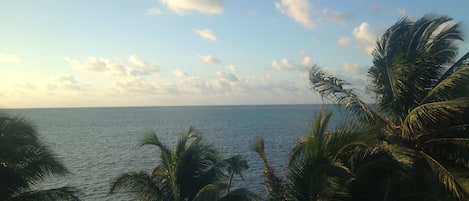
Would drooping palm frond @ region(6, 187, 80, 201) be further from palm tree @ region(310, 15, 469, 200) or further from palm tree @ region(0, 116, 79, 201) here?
palm tree @ region(310, 15, 469, 200)

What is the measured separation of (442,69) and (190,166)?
851 centimetres

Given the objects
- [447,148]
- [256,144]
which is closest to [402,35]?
[447,148]

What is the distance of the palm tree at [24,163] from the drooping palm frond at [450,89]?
408 inches

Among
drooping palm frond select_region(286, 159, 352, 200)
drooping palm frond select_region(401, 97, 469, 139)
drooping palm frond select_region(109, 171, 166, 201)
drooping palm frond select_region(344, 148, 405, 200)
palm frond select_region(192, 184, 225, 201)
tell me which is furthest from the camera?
drooping palm frond select_region(109, 171, 166, 201)

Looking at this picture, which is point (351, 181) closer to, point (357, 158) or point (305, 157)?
point (357, 158)

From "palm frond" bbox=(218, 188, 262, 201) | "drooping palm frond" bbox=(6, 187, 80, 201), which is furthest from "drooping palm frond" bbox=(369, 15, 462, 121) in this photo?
"drooping palm frond" bbox=(6, 187, 80, 201)

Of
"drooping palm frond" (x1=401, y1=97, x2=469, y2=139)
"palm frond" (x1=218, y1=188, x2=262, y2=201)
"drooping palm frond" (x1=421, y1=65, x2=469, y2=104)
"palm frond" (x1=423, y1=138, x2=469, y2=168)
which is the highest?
"drooping palm frond" (x1=421, y1=65, x2=469, y2=104)

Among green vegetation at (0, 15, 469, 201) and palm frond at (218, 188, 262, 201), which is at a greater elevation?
green vegetation at (0, 15, 469, 201)

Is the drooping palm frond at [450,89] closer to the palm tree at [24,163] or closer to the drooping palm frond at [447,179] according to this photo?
the drooping palm frond at [447,179]

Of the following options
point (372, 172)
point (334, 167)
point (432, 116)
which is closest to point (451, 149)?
point (432, 116)

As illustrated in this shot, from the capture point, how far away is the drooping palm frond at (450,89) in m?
9.95

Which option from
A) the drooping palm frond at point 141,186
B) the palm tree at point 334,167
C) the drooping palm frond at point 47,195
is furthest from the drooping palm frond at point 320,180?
the drooping palm frond at point 47,195

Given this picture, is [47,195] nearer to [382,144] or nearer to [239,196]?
[239,196]

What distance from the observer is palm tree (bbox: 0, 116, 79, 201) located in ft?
37.9
